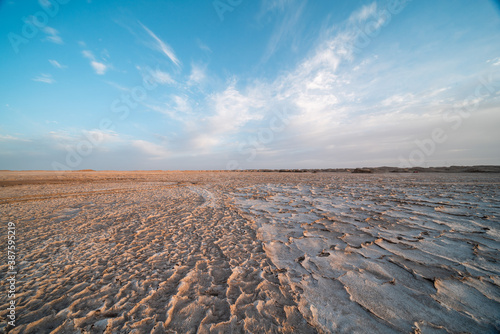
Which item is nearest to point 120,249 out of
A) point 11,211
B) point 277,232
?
point 277,232

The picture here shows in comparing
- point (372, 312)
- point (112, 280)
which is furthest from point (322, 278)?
point (112, 280)

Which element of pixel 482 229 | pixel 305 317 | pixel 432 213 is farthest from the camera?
pixel 432 213

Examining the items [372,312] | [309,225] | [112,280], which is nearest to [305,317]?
[372,312]

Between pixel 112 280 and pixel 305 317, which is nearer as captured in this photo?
pixel 305 317

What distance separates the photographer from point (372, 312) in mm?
1986

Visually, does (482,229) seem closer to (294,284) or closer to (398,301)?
(398,301)

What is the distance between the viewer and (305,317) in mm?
1940

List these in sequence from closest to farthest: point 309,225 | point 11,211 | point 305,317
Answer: point 305,317 < point 309,225 < point 11,211

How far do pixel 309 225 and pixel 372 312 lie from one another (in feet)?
8.99

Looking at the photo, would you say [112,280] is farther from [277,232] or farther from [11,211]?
[11,211]

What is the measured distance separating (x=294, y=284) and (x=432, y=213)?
5571 mm

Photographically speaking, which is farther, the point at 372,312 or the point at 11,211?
Result: the point at 11,211

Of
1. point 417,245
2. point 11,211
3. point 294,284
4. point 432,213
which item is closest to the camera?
point 294,284

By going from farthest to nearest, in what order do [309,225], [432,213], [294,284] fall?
[432,213] → [309,225] → [294,284]
